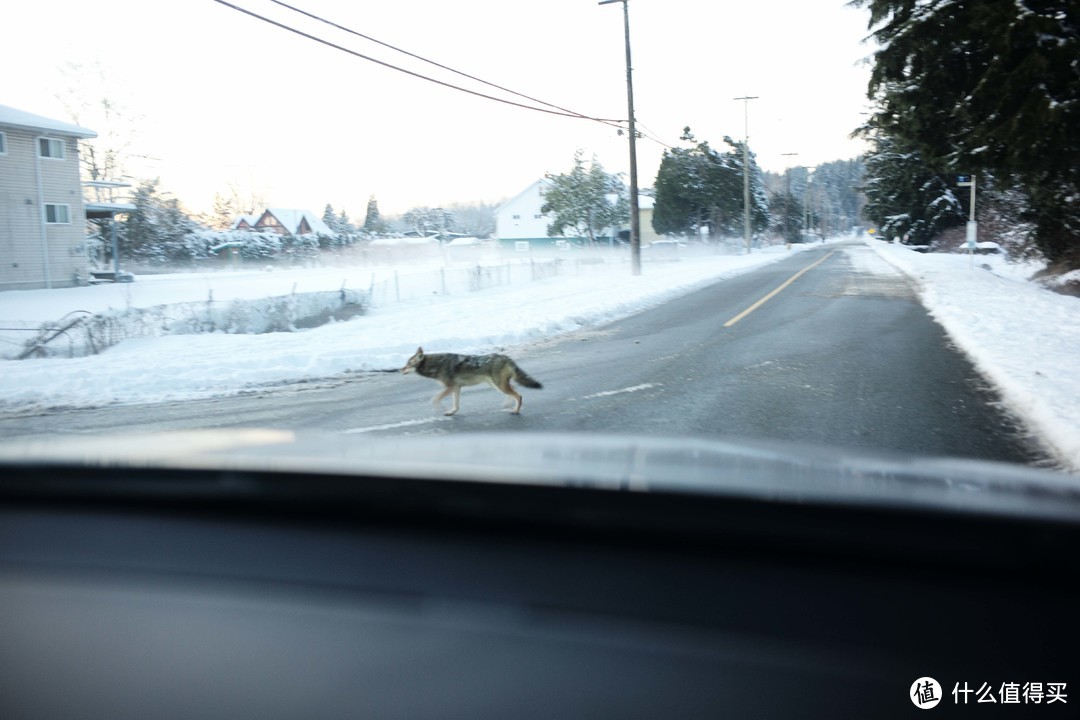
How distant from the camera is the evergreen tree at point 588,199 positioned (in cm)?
5138

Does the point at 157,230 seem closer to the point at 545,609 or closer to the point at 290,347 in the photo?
the point at 290,347

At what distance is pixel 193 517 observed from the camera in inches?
88.3

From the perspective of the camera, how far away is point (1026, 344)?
10.7 m

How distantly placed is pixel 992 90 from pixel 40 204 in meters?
30.2

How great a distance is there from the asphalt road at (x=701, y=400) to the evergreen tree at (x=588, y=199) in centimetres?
3839

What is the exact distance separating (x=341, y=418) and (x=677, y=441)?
5.64 m

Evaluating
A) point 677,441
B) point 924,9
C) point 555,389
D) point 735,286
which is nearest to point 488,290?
point 735,286

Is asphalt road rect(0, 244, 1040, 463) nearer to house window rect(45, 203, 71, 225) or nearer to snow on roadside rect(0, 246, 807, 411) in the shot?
snow on roadside rect(0, 246, 807, 411)

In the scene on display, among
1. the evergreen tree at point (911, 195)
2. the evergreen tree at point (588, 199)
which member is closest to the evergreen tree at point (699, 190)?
the evergreen tree at point (588, 199)

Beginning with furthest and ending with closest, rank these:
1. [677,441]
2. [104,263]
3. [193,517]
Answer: [104,263] < [677,441] < [193,517]

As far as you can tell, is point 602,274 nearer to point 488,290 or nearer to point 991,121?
point 488,290

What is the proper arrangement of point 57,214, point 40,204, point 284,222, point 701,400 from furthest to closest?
1. point 284,222
2. point 57,214
3. point 40,204
4. point 701,400

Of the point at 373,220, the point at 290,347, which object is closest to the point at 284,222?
the point at 373,220

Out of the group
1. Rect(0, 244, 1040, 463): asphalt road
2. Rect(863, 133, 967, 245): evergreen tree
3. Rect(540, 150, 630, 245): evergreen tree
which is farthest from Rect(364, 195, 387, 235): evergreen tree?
Rect(0, 244, 1040, 463): asphalt road
